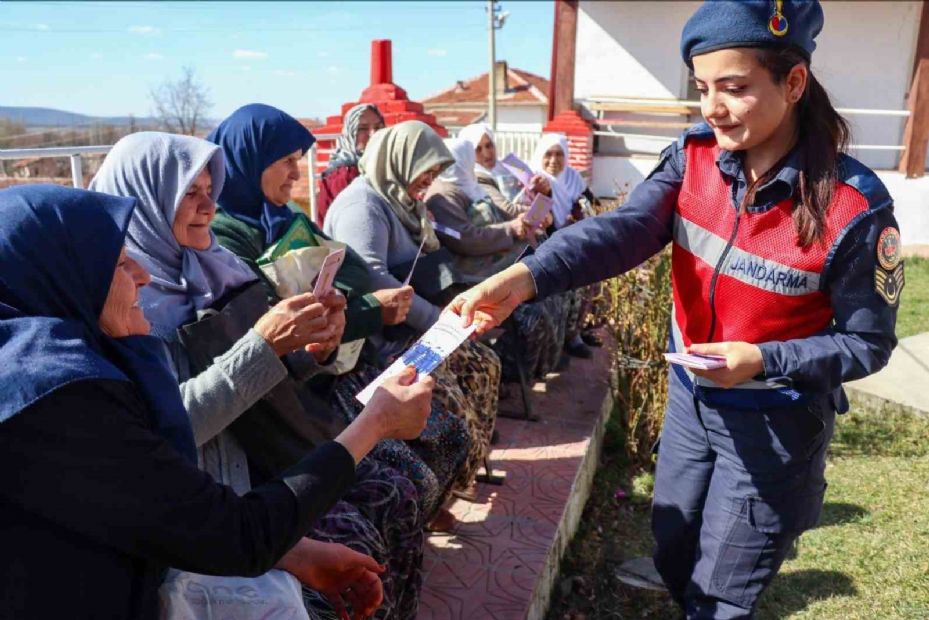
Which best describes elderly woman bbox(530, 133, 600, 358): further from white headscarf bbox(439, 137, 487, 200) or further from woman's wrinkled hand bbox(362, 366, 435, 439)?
woman's wrinkled hand bbox(362, 366, 435, 439)

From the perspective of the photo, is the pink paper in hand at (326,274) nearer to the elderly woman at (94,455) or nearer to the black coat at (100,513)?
the elderly woman at (94,455)

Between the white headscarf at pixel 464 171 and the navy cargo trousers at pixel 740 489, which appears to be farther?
the white headscarf at pixel 464 171

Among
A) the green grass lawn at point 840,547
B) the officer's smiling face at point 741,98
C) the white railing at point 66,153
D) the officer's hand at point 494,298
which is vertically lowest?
the green grass lawn at point 840,547

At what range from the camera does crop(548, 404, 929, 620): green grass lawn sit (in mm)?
2660

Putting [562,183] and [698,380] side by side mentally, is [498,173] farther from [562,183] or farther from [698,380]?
[698,380]

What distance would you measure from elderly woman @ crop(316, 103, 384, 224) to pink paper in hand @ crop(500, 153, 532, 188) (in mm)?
1117

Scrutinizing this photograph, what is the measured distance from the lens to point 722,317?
1915mm

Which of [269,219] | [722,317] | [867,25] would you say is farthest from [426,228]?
[867,25]

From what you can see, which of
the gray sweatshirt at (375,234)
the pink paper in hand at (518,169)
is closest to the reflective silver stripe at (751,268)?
the gray sweatshirt at (375,234)

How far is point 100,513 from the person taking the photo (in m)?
1.16

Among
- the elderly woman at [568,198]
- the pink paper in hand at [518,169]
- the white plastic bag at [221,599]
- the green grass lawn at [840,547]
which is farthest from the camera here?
the pink paper in hand at [518,169]

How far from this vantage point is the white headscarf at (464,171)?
475cm

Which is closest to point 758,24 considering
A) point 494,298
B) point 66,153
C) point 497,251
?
point 494,298

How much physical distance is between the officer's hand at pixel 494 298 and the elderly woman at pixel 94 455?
0.66 meters
